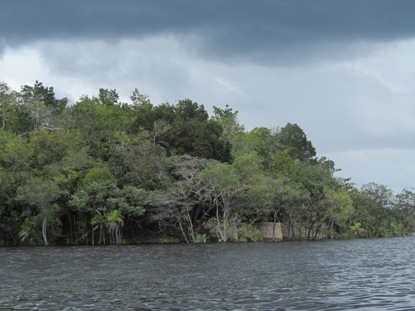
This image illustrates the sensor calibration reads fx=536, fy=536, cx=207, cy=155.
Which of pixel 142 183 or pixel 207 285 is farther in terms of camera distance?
pixel 142 183

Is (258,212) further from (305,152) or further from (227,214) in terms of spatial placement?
(305,152)

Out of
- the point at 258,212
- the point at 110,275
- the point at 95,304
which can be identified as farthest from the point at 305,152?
the point at 95,304

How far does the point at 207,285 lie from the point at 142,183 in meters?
42.2

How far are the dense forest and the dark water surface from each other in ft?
84.8

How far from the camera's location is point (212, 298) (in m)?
18.7

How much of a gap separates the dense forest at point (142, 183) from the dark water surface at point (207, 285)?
2584 centimetres

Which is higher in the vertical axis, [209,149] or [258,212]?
[209,149]

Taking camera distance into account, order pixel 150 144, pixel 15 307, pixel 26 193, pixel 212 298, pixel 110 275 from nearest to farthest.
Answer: pixel 15 307, pixel 212 298, pixel 110 275, pixel 26 193, pixel 150 144

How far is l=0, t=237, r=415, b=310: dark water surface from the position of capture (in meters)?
17.4

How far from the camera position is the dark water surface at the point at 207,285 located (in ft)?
57.2

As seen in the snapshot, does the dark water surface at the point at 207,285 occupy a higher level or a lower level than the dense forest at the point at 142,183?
lower

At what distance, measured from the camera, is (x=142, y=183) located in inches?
2510

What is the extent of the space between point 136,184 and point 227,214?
11.5m

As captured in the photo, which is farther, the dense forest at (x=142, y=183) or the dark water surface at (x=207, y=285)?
the dense forest at (x=142, y=183)
